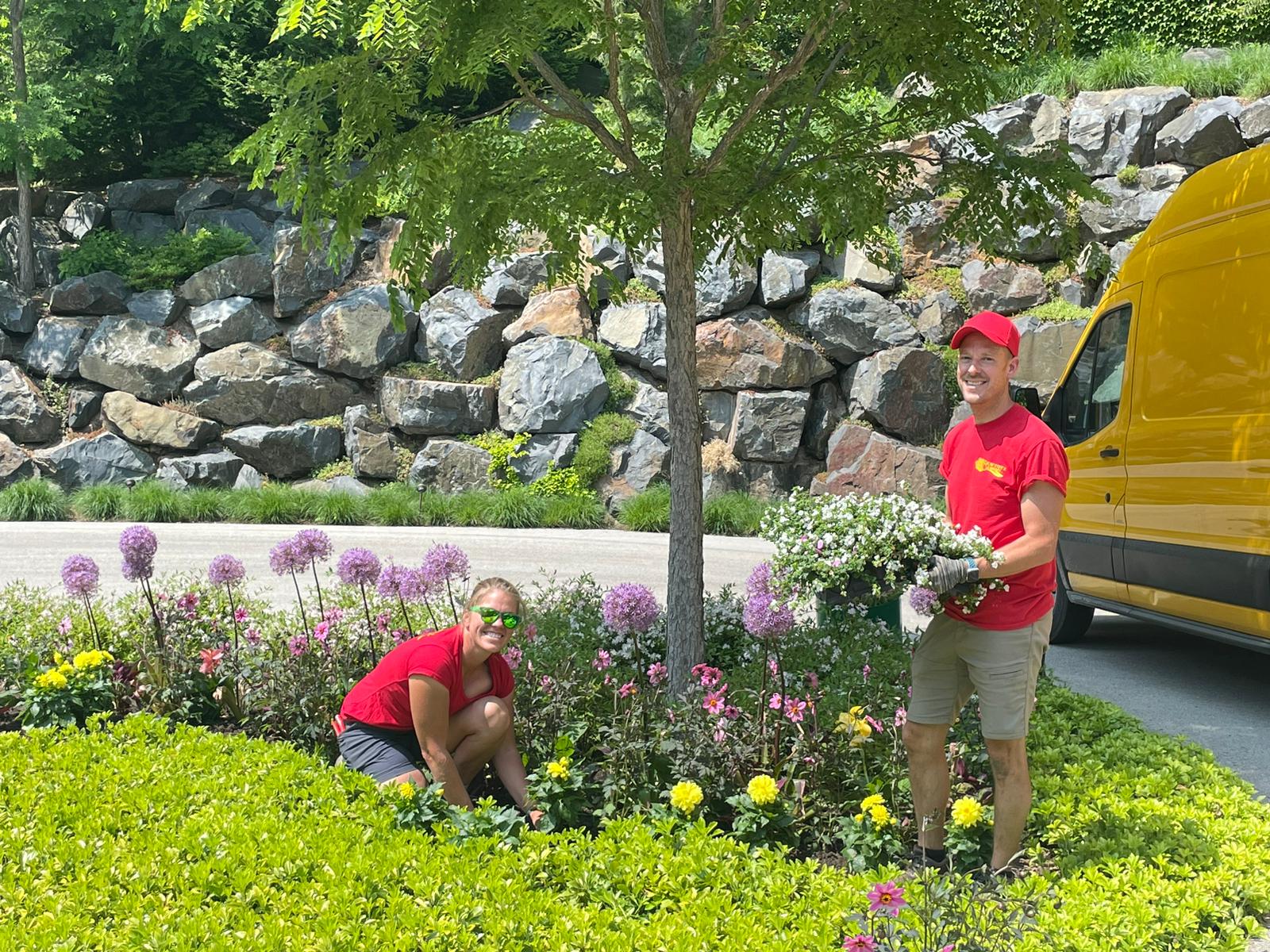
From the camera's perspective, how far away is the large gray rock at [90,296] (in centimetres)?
1698

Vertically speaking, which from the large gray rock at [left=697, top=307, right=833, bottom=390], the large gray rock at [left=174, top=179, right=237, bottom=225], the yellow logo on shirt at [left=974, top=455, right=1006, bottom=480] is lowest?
the yellow logo on shirt at [left=974, top=455, right=1006, bottom=480]

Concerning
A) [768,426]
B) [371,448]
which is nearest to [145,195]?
[371,448]

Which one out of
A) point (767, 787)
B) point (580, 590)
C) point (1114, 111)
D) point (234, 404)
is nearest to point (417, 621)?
point (580, 590)

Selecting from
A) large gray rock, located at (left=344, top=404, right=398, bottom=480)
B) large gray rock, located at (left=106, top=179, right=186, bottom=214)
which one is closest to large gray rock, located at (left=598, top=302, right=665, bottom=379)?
large gray rock, located at (left=344, top=404, right=398, bottom=480)

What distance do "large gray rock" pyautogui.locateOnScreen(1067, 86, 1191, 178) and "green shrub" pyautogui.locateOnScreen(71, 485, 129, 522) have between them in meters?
14.3

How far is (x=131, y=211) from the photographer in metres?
18.8

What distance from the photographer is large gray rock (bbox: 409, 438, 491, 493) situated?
1512 cm

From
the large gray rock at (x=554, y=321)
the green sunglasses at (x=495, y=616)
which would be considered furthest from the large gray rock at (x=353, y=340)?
the green sunglasses at (x=495, y=616)

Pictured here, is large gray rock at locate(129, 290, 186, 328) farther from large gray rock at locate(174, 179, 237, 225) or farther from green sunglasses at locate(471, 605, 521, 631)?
green sunglasses at locate(471, 605, 521, 631)

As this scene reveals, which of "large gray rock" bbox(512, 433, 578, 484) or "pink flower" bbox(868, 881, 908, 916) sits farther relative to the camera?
"large gray rock" bbox(512, 433, 578, 484)

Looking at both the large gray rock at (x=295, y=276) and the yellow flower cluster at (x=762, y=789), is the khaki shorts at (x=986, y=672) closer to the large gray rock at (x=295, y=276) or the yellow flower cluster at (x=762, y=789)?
the yellow flower cluster at (x=762, y=789)

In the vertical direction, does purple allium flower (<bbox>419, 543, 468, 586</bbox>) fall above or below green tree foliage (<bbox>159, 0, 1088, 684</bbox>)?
below

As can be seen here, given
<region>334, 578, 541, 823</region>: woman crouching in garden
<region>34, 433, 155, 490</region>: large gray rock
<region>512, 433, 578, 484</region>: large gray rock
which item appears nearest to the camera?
<region>334, 578, 541, 823</region>: woman crouching in garden

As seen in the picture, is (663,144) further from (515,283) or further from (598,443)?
(515,283)
